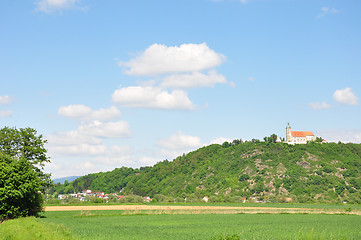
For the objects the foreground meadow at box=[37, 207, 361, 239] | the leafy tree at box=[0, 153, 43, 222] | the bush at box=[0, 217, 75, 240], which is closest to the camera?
the bush at box=[0, 217, 75, 240]

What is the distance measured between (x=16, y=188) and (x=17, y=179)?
4.83 ft

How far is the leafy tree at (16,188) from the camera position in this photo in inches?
2188

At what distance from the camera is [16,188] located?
57375 mm

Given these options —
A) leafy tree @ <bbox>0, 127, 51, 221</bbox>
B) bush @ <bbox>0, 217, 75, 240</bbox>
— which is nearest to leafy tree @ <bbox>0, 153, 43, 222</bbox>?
leafy tree @ <bbox>0, 127, 51, 221</bbox>

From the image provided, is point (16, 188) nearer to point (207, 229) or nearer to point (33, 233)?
point (33, 233)

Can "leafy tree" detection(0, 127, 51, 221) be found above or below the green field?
above

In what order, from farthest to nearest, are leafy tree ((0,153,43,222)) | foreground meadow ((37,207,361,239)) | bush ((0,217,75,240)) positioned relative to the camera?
1. leafy tree ((0,153,43,222))
2. foreground meadow ((37,207,361,239))
3. bush ((0,217,75,240))

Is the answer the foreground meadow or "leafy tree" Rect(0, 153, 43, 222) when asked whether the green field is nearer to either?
the foreground meadow

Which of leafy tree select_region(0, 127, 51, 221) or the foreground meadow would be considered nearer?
the foreground meadow

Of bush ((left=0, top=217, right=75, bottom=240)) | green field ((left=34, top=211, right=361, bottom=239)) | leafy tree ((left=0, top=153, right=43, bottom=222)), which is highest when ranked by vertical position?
leafy tree ((left=0, top=153, right=43, bottom=222))

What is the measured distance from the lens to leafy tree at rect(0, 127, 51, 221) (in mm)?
55906

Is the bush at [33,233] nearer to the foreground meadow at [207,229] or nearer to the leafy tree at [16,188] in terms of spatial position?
the foreground meadow at [207,229]

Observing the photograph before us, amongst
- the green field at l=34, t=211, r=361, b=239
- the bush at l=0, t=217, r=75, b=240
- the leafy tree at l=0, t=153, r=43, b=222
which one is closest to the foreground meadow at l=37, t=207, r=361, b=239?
the green field at l=34, t=211, r=361, b=239

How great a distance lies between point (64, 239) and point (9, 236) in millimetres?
4336
